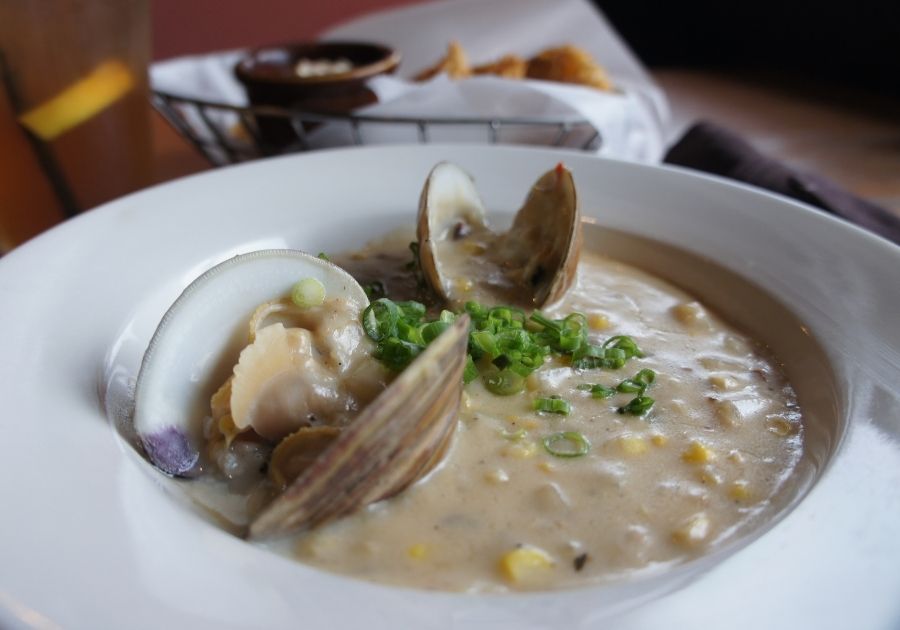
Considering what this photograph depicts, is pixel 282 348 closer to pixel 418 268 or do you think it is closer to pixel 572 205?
pixel 418 268

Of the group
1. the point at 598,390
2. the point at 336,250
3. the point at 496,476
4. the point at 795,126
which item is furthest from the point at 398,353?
the point at 795,126

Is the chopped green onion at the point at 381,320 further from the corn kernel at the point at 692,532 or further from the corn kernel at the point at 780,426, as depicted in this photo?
the corn kernel at the point at 780,426

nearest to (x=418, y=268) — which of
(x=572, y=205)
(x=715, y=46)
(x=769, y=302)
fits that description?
(x=572, y=205)

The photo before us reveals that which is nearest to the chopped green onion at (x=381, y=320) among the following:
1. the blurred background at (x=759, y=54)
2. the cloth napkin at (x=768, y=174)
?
the cloth napkin at (x=768, y=174)

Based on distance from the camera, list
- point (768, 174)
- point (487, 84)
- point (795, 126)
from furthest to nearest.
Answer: point (795, 126) → point (487, 84) → point (768, 174)

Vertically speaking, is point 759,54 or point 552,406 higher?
point 552,406

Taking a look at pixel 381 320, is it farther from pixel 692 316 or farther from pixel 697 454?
pixel 692 316

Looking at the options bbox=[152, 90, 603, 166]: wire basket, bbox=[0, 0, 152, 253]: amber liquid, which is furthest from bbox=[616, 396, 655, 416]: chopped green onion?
bbox=[0, 0, 152, 253]: amber liquid
